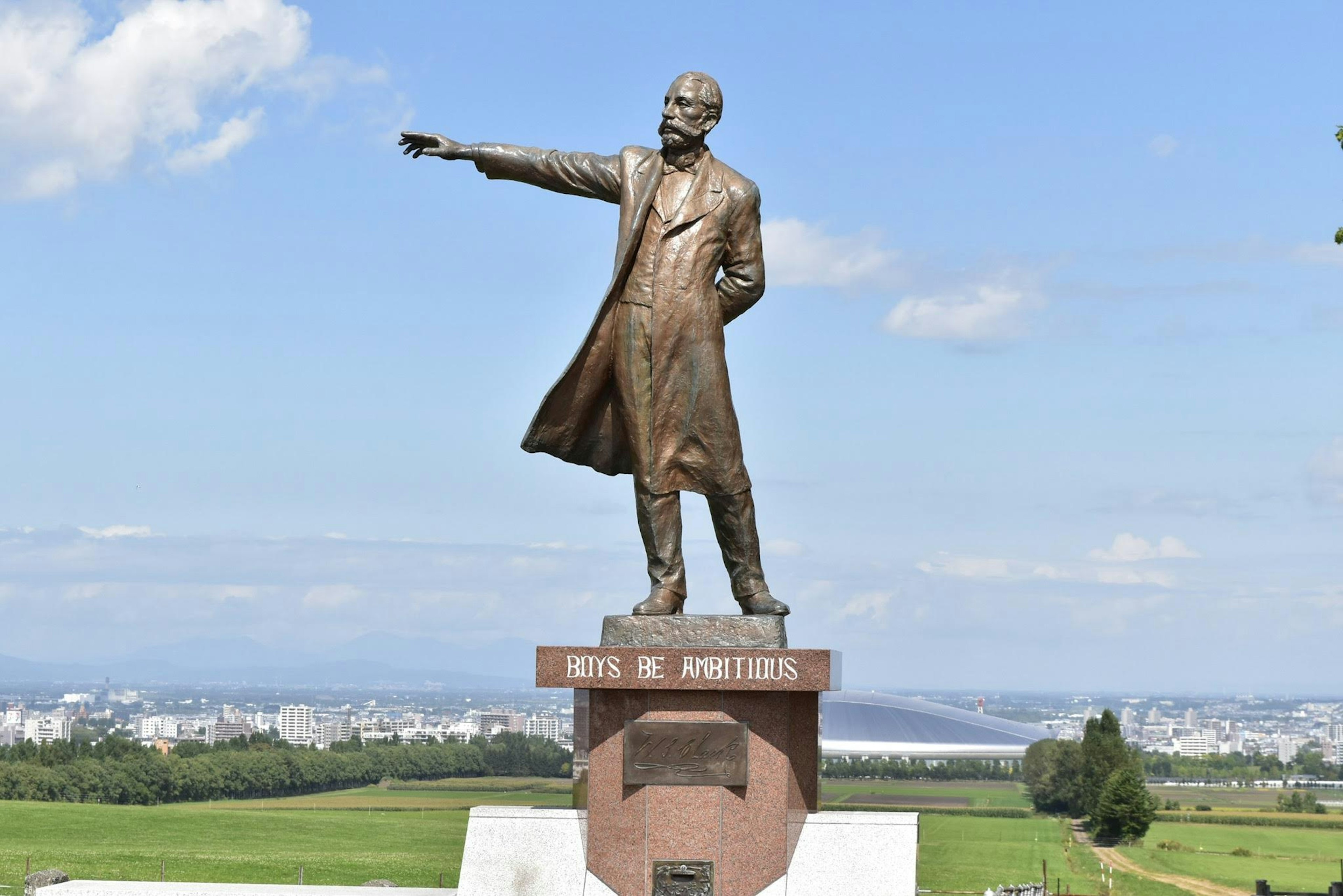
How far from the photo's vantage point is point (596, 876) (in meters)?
10.9

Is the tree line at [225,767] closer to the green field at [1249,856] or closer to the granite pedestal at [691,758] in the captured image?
the green field at [1249,856]

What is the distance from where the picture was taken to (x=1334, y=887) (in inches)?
1380

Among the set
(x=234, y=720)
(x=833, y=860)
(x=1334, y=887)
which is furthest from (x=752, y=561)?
(x=234, y=720)

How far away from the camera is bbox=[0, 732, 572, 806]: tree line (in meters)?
67.4

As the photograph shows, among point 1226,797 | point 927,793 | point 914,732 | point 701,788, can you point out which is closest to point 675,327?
point 701,788

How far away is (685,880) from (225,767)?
6814cm

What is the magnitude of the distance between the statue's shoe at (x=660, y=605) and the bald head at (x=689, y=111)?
121 inches

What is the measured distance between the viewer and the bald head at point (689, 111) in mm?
11477

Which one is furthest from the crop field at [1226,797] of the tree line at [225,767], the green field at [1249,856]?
the tree line at [225,767]

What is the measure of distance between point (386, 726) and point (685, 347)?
13862 centimetres

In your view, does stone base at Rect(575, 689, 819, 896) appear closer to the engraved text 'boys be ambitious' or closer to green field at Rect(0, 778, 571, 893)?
the engraved text 'boys be ambitious'

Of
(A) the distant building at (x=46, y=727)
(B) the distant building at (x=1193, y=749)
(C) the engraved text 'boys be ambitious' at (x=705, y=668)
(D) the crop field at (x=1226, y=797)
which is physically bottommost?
(D) the crop field at (x=1226, y=797)

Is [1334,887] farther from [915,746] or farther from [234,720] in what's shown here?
[234,720]

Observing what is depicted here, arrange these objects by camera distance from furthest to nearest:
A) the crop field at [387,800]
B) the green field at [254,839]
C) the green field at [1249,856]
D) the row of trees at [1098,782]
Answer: the row of trees at [1098,782]
the crop field at [387,800]
the green field at [1249,856]
the green field at [254,839]
